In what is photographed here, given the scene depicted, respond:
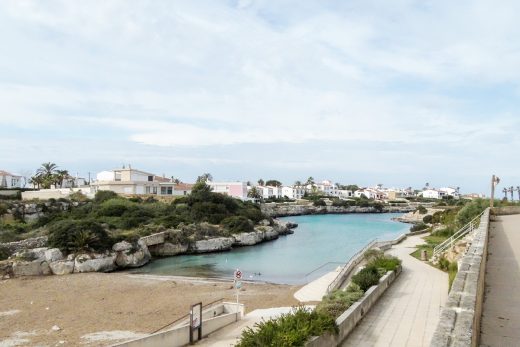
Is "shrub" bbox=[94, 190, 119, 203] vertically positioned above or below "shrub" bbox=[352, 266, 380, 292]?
above

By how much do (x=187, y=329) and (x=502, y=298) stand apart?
9074 millimetres

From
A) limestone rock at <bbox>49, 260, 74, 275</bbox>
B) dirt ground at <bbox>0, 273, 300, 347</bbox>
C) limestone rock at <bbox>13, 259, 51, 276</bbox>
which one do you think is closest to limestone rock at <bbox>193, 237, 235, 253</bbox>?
dirt ground at <bbox>0, 273, 300, 347</bbox>

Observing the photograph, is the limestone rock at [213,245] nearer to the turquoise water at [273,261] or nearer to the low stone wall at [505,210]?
the turquoise water at [273,261]

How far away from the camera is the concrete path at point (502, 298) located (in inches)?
276

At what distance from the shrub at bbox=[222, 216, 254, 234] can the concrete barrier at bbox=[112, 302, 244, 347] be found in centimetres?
3363

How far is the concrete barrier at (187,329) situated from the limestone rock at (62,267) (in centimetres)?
1825

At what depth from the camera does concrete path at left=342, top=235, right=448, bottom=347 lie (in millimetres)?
9477

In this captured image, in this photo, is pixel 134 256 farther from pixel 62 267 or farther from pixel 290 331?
pixel 290 331

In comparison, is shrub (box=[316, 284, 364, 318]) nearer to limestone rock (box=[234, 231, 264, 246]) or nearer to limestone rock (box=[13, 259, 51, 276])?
limestone rock (box=[13, 259, 51, 276])

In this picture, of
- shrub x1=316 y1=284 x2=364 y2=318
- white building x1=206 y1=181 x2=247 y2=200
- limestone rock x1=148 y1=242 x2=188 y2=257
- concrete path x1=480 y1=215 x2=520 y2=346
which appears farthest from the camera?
white building x1=206 y1=181 x2=247 y2=200

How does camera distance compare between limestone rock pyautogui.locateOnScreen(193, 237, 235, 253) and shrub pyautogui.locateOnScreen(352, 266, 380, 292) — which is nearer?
shrub pyautogui.locateOnScreen(352, 266, 380, 292)

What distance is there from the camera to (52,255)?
99.6 feet

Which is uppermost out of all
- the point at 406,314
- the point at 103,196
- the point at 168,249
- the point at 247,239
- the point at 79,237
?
the point at 103,196

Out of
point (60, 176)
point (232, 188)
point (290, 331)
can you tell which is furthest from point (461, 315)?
point (232, 188)
